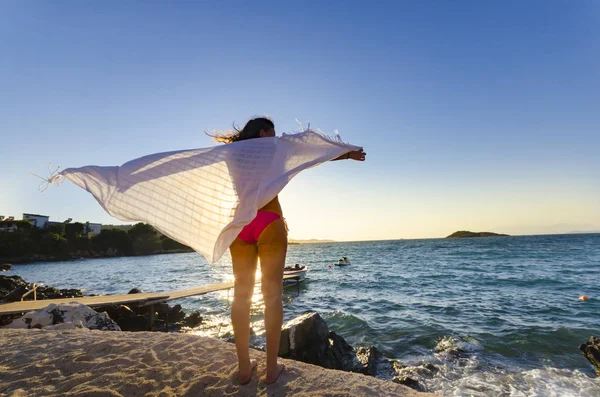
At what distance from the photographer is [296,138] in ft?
9.48

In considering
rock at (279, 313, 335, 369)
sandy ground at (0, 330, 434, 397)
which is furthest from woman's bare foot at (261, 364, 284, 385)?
rock at (279, 313, 335, 369)

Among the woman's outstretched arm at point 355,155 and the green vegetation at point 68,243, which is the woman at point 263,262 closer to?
the woman's outstretched arm at point 355,155

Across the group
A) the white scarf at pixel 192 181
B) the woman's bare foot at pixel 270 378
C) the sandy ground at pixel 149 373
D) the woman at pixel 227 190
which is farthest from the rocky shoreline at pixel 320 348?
the white scarf at pixel 192 181

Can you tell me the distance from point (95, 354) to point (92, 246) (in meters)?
88.4

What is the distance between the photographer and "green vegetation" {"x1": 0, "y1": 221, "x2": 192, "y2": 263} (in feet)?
208

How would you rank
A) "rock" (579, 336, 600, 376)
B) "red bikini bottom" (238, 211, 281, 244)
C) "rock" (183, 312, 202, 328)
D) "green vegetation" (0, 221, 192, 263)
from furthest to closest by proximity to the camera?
"green vegetation" (0, 221, 192, 263) < "rock" (183, 312, 202, 328) < "rock" (579, 336, 600, 376) < "red bikini bottom" (238, 211, 281, 244)

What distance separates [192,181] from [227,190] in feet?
1.18

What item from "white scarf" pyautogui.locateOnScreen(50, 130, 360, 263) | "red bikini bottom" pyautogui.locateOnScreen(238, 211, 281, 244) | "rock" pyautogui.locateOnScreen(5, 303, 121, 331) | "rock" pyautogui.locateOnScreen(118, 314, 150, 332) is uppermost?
"white scarf" pyautogui.locateOnScreen(50, 130, 360, 263)

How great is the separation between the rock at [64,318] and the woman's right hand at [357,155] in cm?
670

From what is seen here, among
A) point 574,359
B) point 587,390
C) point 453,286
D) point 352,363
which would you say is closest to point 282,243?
point 352,363

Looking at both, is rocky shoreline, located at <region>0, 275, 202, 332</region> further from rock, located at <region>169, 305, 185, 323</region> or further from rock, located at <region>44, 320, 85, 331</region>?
rock, located at <region>44, 320, 85, 331</region>

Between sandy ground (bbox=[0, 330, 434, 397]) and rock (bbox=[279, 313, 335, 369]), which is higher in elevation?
sandy ground (bbox=[0, 330, 434, 397])

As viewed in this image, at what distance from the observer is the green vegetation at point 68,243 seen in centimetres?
6325

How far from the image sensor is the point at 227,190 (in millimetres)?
2646
